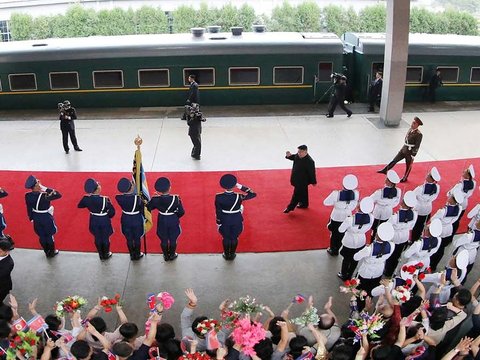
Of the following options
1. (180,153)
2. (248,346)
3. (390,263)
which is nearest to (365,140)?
(180,153)

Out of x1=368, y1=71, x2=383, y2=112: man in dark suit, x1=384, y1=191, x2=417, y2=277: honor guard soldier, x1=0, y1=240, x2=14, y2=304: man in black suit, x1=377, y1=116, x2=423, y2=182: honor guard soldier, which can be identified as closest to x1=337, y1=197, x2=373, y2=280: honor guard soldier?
x1=384, y1=191, x2=417, y2=277: honor guard soldier

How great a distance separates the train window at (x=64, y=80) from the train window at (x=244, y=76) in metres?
4.97

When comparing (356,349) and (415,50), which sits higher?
(415,50)

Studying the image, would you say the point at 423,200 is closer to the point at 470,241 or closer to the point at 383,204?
the point at 383,204

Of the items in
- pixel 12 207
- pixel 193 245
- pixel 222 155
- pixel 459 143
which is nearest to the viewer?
pixel 193 245

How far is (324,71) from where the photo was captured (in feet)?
56.9

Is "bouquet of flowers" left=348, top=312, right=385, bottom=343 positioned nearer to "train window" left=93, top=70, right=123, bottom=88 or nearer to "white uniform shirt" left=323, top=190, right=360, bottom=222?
"white uniform shirt" left=323, top=190, right=360, bottom=222

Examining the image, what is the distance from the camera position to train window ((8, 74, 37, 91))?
17.2 m

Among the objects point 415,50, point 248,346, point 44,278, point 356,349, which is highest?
point 415,50

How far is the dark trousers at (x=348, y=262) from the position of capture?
7927 mm

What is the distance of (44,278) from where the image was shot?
8.41m

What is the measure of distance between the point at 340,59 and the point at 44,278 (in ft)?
39.7

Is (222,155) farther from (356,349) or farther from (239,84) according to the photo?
(356,349)

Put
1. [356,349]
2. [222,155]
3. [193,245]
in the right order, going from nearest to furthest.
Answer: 1. [356,349]
2. [193,245]
3. [222,155]
